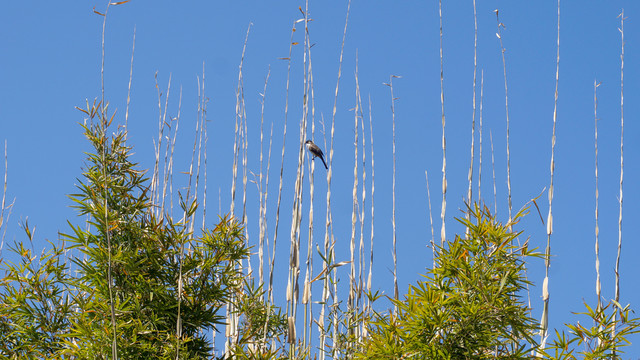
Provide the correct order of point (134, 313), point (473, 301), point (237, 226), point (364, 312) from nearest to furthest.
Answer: point (473, 301) < point (134, 313) < point (237, 226) < point (364, 312)

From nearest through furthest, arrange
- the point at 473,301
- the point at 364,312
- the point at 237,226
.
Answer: the point at 473,301 → the point at 237,226 → the point at 364,312

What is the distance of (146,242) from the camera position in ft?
6.46

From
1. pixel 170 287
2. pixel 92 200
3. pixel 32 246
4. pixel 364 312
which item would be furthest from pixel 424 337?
pixel 32 246

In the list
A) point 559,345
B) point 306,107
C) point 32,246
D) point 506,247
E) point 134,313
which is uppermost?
point 306,107

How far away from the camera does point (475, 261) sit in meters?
1.74

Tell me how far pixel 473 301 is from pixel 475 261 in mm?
131

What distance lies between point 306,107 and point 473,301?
95cm

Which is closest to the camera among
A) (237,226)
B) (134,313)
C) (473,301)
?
(473,301)

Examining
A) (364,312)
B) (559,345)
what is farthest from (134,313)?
(559,345)

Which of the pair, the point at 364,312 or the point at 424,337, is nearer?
the point at 424,337

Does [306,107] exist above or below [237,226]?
above

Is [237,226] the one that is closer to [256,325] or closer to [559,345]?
[256,325]

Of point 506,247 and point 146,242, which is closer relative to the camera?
point 506,247

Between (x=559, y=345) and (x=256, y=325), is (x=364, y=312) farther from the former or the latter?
(x=559, y=345)
